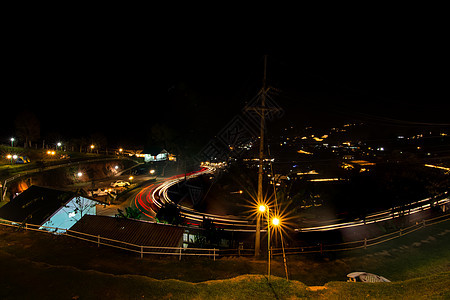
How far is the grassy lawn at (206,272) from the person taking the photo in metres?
6.29

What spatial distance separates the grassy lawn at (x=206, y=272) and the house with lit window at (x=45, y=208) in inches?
80.1

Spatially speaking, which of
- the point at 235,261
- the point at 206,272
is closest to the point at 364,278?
the point at 235,261

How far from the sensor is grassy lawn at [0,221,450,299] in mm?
6293

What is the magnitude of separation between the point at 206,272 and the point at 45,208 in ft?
43.2

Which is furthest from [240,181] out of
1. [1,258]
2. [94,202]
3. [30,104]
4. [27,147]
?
[30,104]

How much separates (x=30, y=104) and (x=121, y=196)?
58093 mm

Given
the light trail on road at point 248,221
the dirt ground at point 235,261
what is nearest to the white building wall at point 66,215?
the dirt ground at point 235,261

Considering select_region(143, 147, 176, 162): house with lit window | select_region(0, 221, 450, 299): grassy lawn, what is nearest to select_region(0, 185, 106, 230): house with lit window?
select_region(0, 221, 450, 299): grassy lawn

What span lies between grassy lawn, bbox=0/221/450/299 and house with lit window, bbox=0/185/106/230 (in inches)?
80.1

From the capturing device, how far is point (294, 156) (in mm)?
48531

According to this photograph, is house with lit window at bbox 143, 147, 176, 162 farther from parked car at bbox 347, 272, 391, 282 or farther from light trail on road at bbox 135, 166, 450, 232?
parked car at bbox 347, 272, 391, 282

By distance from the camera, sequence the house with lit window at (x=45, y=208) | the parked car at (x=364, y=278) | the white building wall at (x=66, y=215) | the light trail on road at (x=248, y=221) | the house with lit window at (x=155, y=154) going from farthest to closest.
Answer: the house with lit window at (x=155, y=154)
the light trail on road at (x=248, y=221)
the white building wall at (x=66, y=215)
the house with lit window at (x=45, y=208)
the parked car at (x=364, y=278)

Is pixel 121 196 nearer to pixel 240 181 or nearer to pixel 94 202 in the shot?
pixel 94 202

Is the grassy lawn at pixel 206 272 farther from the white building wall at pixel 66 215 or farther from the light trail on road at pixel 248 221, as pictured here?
the light trail on road at pixel 248 221
